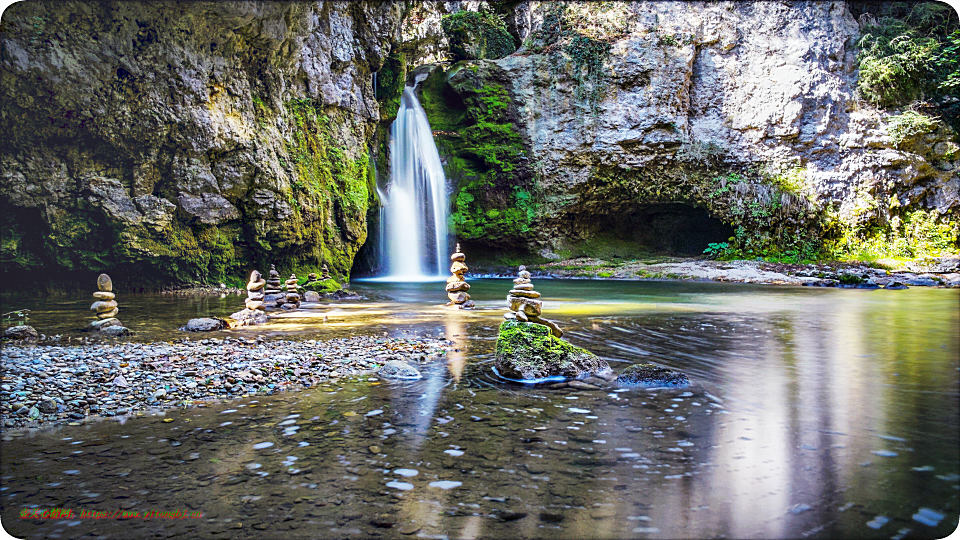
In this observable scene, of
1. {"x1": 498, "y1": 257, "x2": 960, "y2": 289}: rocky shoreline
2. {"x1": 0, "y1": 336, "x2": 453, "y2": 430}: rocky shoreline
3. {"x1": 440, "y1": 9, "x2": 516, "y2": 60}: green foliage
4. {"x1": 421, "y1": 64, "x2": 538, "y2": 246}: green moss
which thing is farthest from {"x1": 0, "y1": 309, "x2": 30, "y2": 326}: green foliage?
{"x1": 440, "y1": 9, "x2": 516, "y2": 60}: green foliage

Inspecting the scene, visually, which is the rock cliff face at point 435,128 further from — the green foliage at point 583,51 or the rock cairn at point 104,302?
the rock cairn at point 104,302

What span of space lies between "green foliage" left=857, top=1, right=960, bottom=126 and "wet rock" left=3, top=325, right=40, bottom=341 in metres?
31.2

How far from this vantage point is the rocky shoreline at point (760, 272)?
759 inches

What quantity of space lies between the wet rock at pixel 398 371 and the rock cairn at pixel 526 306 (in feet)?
4.94

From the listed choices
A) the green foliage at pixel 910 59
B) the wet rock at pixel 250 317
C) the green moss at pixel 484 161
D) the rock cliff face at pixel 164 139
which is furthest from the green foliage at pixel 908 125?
the wet rock at pixel 250 317

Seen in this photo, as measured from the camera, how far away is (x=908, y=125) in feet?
77.0

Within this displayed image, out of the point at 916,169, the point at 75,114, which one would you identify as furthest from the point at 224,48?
the point at 916,169

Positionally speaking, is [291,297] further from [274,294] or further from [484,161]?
[484,161]

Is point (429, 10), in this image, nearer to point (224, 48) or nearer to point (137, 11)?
point (224, 48)

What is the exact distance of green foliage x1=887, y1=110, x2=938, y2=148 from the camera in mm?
23344

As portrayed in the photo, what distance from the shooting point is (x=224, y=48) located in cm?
1428

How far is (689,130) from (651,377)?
2484 cm

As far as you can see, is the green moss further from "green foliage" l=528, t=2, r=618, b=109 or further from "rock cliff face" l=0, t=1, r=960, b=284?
"green foliage" l=528, t=2, r=618, b=109

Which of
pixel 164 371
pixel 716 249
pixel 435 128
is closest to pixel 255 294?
pixel 164 371
